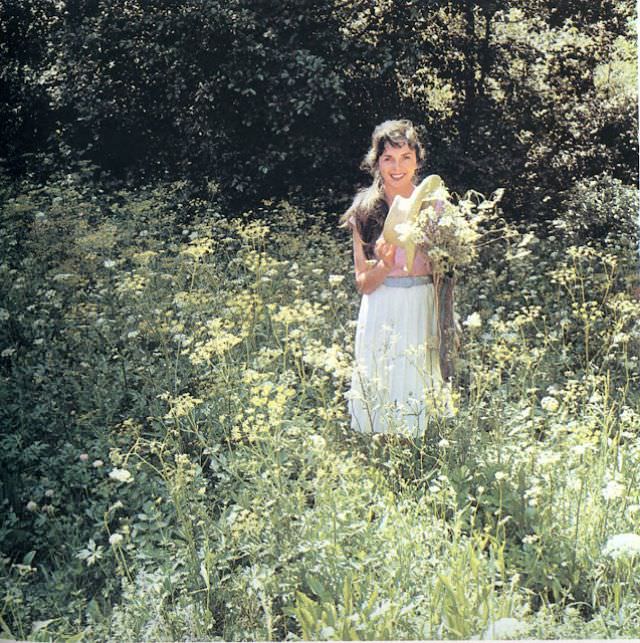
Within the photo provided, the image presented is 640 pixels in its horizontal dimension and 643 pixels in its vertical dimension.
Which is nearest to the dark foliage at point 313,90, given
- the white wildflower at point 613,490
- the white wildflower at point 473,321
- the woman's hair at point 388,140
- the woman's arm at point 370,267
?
the woman's hair at point 388,140

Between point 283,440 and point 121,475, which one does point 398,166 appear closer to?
point 283,440

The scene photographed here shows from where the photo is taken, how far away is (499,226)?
268cm

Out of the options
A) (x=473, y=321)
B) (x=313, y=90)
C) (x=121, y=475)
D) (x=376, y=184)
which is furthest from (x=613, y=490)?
(x=313, y=90)

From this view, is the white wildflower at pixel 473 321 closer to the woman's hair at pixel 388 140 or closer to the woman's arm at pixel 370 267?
the woman's arm at pixel 370 267

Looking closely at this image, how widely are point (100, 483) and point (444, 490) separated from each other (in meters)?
1.00

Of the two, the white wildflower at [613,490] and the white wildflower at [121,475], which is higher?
the white wildflower at [121,475]

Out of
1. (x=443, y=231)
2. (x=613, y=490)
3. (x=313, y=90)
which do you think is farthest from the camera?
(x=313, y=90)

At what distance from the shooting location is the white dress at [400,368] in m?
2.62

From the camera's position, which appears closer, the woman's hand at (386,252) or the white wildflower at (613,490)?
the white wildflower at (613,490)

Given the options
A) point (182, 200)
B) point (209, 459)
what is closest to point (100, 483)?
point (209, 459)

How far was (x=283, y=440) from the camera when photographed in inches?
99.1

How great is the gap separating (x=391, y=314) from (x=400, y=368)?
16cm

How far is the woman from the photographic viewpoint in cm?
263

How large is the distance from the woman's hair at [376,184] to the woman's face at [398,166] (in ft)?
0.03
